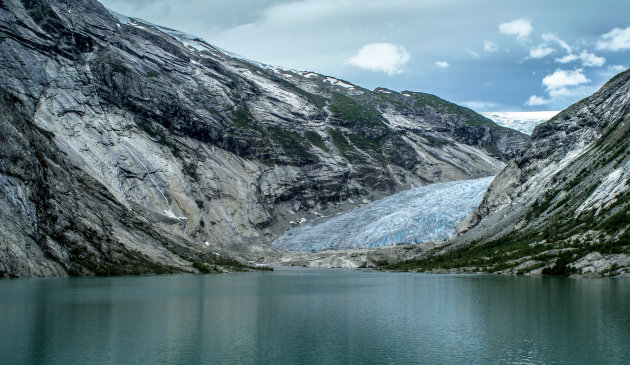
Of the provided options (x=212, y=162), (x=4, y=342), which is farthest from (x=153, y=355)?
(x=212, y=162)

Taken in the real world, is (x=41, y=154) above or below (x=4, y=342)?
above

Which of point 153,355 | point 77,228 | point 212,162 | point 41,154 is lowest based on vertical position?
point 153,355

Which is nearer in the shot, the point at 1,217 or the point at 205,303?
the point at 205,303

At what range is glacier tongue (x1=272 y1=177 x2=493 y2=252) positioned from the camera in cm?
14962

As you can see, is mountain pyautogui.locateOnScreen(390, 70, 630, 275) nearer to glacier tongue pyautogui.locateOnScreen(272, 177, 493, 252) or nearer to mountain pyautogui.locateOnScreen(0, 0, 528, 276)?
glacier tongue pyautogui.locateOnScreen(272, 177, 493, 252)

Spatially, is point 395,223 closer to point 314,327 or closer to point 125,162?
point 125,162

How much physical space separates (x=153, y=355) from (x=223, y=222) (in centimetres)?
12296

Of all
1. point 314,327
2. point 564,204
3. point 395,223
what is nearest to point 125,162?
point 395,223

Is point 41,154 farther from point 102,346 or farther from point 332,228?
point 332,228

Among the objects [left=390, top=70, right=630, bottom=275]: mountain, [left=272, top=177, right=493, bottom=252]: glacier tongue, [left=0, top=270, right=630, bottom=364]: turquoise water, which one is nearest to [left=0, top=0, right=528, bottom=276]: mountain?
[left=272, top=177, right=493, bottom=252]: glacier tongue

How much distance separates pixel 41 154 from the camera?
76312 mm

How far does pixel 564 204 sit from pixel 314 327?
7228 cm

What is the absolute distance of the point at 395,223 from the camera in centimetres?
15738

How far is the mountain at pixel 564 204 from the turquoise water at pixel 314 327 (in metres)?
19.5
